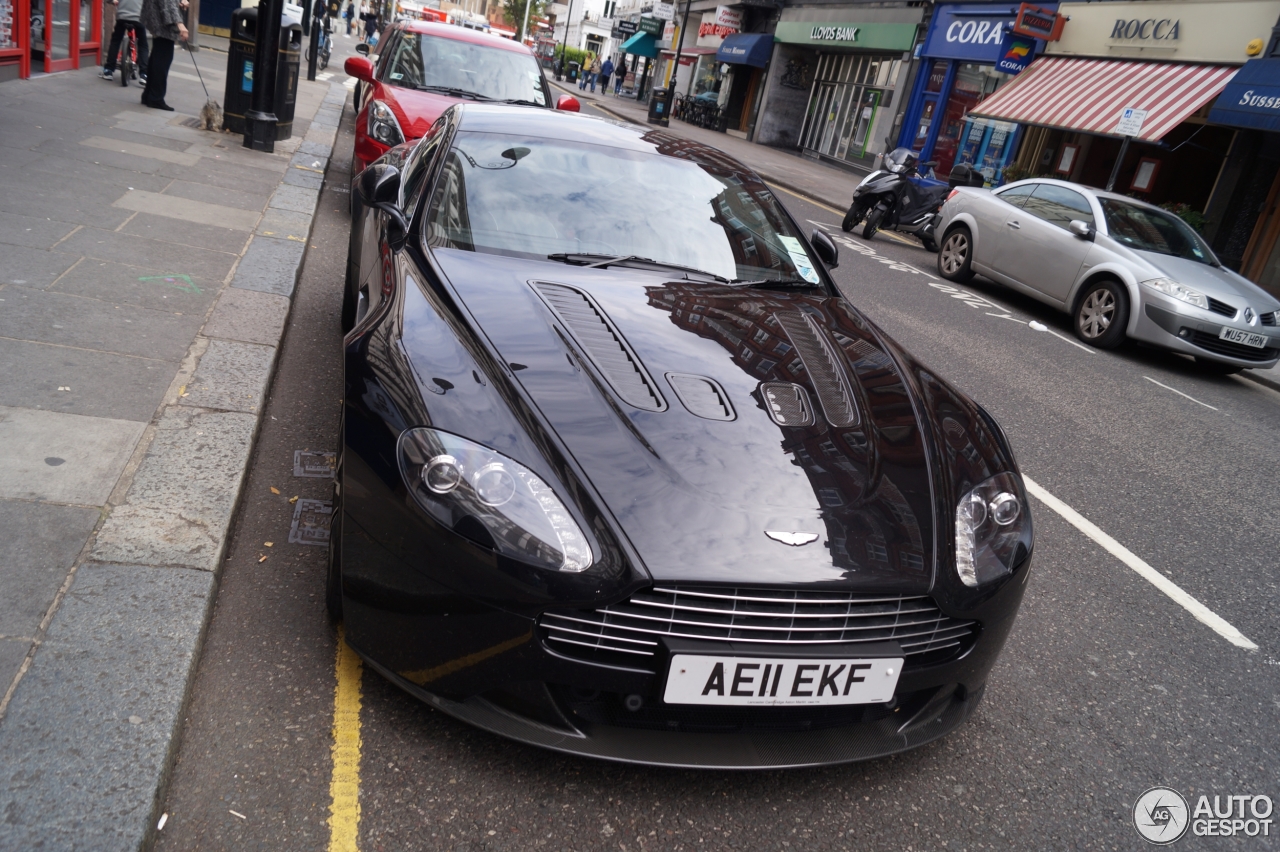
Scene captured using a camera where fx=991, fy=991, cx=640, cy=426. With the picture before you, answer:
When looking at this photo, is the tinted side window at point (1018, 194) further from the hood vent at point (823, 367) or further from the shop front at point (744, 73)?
the shop front at point (744, 73)

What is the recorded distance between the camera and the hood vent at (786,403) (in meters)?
2.69

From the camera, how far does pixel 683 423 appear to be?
2.56 m

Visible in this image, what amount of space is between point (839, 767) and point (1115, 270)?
329 inches

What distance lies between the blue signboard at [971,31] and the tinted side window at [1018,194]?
12065 millimetres

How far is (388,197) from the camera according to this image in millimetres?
4039

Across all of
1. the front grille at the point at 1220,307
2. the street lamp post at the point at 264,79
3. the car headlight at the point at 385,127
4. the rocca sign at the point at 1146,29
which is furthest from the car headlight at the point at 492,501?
the rocca sign at the point at 1146,29

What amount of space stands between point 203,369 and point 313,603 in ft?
6.20

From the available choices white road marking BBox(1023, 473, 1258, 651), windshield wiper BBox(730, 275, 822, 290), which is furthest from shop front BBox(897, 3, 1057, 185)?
windshield wiper BBox(730, 275, 822, 290)

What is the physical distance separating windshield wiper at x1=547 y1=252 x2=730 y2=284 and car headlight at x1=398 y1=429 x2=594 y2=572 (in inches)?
52.8

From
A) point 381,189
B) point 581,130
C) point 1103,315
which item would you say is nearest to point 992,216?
point 1103,315

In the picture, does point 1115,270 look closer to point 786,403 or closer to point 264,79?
point 786,403

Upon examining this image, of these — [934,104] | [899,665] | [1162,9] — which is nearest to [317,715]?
[899,665]

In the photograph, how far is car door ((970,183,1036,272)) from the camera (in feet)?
36.7

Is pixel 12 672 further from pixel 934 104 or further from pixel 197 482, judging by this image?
pixel 934 104
